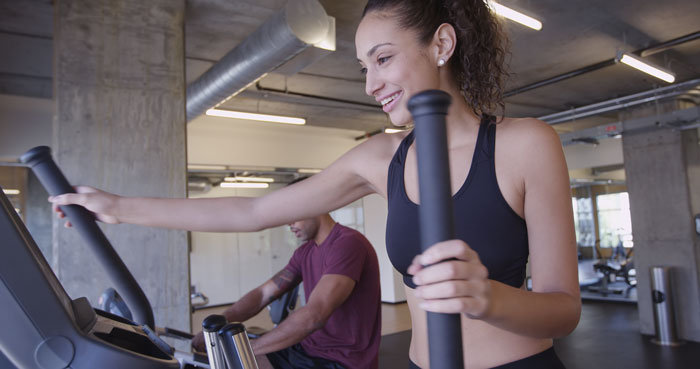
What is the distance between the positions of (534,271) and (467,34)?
496mm

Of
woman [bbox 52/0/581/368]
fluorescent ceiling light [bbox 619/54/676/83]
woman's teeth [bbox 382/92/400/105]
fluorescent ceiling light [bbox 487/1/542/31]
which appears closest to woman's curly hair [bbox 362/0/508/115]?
woman [bbox 52/0/581/368]

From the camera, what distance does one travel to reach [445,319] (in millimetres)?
439

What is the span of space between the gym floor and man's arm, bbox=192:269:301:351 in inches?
120

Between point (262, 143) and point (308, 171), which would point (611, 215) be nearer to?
point (308, 171)

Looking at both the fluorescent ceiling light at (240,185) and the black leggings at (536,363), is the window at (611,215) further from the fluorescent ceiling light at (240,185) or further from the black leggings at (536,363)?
the black leggings at (536,363)

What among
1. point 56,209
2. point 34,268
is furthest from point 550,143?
point 56,209

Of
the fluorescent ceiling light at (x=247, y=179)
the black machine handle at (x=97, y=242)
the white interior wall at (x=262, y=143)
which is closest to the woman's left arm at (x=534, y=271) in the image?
the black machine handle at (x=97, y=242)

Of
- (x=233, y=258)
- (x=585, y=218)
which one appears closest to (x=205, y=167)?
(x=233, y=258)

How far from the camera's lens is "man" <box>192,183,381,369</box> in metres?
2.36

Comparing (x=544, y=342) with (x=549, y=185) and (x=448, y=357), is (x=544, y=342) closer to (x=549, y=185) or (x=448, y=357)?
(x=549, y=185)

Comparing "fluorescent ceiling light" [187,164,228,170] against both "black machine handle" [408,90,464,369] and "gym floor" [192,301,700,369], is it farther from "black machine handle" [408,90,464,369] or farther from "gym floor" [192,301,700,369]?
"black machine handle" [408,90,464,369]

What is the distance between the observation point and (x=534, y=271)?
796 mm

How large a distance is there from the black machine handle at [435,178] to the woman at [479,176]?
21cm

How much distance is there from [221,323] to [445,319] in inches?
17.8
